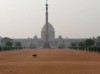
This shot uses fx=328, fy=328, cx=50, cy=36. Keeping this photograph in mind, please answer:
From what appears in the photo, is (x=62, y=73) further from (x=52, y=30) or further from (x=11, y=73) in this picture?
(x=52, y=30)

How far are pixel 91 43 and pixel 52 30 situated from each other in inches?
2597

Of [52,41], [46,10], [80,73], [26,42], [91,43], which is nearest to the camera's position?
[80,73]

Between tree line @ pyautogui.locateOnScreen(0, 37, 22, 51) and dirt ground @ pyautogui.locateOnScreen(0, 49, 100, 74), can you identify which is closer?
dirt ground @ pyautogui.locateOnScreen(0, 49, 100, 74)

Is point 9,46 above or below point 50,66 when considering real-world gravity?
above

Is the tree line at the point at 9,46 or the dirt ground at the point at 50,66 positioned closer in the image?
the dirt ground at the point at 50,66

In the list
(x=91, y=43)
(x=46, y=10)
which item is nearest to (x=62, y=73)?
(x=91, y=43)

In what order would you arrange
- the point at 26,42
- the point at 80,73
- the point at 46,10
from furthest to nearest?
the point at 26,42 → the point at 46,10 → the point at 80,73

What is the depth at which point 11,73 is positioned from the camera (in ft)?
68.7

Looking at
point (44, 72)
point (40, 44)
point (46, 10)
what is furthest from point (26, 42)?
point (44, 72)

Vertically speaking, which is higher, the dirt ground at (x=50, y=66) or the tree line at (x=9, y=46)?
the tree line at (x=9, y=46)

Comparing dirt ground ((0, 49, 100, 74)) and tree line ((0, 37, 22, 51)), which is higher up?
tree line ((0, 37, 22, 51))

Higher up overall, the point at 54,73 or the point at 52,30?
the point at 52,30

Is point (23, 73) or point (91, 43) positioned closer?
point (23, 73)

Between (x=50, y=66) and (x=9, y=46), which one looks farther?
(x=9, y=46)
